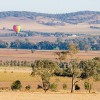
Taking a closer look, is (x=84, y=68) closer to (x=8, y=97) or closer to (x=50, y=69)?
(x=50, y=69)

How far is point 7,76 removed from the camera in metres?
89.8

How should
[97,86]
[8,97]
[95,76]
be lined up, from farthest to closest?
[97,86]
[95,76]
[8,97]

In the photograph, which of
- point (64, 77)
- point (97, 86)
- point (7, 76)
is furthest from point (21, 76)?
point (97, 86)

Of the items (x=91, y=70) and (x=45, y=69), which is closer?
(x=91, y=70)

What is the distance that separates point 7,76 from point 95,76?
3135 cm

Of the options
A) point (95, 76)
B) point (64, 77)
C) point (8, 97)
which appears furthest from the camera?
point (64, 77)

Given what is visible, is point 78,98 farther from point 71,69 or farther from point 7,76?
point 7,76

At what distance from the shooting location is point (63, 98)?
48938mm

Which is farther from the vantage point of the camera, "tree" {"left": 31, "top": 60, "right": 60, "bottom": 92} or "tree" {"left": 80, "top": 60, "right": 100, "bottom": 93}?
"tree" {"left": 80, "top": 60, "right": 100, "bottom": 93}

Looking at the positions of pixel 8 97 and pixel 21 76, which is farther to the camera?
pixel 21 76

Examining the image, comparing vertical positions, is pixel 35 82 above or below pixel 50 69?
below

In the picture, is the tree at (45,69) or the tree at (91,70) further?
the tree at (91,70)

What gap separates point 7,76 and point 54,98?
42138 mm

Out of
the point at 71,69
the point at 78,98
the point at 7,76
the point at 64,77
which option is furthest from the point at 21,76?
the point at 78,98
